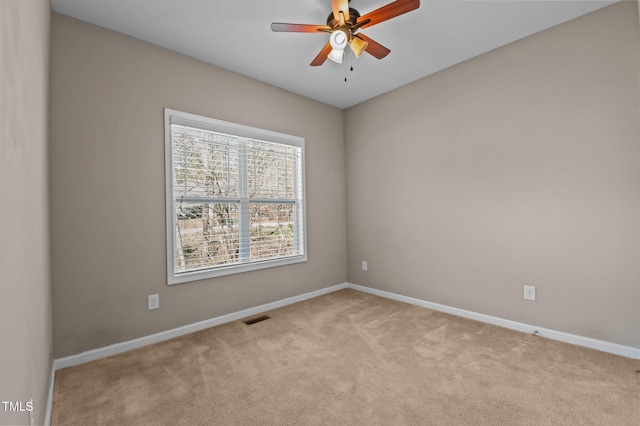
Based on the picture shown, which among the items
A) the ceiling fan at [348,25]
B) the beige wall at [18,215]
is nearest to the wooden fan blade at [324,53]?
the ceiling fan at [348,25]

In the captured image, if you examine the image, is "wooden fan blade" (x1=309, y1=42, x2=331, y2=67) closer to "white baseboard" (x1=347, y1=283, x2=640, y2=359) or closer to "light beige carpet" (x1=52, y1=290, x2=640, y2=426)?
"light beige carpet" (x1=52, y1=290, x2=640, y2=426)

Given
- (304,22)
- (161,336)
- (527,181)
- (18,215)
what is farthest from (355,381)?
(304,22)

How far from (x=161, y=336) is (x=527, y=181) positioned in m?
3.57

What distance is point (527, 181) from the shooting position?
2.69 meters

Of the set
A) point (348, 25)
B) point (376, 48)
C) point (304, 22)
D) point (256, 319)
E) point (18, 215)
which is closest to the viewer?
point (18, 215)

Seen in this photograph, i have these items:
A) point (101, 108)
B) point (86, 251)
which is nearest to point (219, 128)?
point (101, 108)

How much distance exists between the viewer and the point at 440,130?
3299 mm

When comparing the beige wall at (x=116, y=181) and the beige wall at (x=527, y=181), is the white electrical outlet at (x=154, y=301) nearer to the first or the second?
the beige wall at (x=116, y=181)

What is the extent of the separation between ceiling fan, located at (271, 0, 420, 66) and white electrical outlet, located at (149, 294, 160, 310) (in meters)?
2.38

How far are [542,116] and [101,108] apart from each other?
3.72m

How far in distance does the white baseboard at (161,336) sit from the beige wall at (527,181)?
1.49 metres

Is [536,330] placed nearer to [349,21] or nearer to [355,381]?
[355,381]

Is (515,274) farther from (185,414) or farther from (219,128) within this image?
(219,128)

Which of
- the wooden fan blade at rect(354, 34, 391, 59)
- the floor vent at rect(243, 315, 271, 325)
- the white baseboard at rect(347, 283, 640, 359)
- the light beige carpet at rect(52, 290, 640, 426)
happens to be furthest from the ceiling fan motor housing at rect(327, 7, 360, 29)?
the white baseboard at rect(347, 283, 640, 359)
